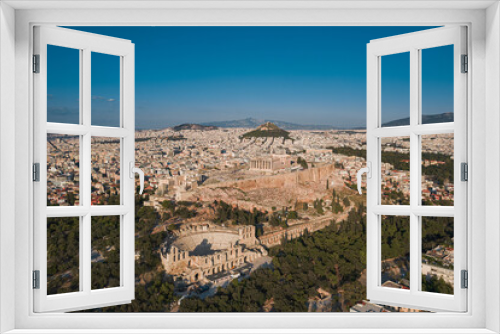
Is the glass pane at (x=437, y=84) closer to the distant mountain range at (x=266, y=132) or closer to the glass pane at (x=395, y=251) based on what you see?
the glass pane at (x=395, y=251)

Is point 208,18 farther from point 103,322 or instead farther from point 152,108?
point 152,108

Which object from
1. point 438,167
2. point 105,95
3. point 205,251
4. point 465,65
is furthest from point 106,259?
point 465,65

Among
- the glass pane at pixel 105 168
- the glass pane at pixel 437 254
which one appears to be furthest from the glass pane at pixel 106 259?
the glass pane at pixel 437 254

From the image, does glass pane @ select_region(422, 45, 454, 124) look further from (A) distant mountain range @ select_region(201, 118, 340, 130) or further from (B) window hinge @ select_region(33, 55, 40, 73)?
(B) window hinge @ select_region(33, 55, 40, 73)

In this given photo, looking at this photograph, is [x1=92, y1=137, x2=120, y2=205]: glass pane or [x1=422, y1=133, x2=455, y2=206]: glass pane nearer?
[x1=422, y1=133, x2=455, y2=206]: glass pane

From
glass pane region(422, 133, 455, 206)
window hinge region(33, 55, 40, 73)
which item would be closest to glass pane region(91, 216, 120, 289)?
window hinge region(33, 55, 40, 73)

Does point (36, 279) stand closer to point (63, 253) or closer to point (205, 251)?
point (63, 253)

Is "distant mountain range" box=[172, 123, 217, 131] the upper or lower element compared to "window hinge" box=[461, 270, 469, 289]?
upper
